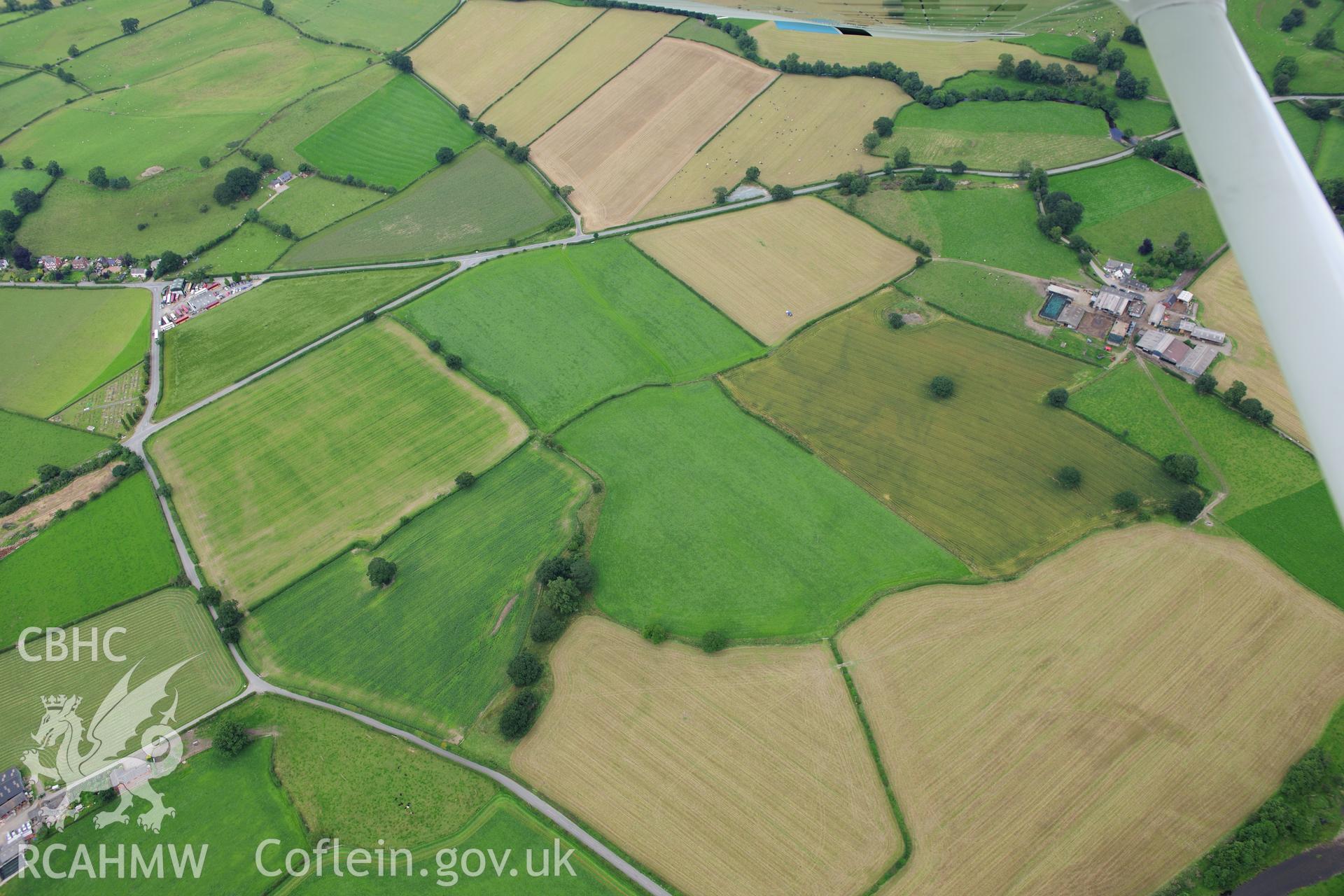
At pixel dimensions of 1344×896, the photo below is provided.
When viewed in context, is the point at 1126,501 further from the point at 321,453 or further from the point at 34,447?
the point at 34,447

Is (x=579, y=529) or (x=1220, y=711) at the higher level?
(x=579, y=529)

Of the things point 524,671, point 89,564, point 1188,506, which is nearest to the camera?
point 524,671

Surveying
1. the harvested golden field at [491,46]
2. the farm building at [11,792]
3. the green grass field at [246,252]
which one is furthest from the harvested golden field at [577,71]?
the farm building at [11,792]

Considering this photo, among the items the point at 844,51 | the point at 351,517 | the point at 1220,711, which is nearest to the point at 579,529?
the point at 351,517

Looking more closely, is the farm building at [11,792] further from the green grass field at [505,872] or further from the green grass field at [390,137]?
the green grass field at [390,137]

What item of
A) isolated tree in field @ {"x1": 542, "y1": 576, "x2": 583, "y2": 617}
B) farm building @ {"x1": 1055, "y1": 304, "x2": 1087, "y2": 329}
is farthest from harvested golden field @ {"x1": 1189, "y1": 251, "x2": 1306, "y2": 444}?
isolated tree in field @ {"x1": 542, "y1": 576, "x2": 583, "y2": 617}

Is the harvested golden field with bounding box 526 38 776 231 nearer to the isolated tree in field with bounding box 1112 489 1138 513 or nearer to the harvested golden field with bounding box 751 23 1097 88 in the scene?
the harvested golden field with bounding box 751 23 1097 88

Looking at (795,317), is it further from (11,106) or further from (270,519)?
(11,106)

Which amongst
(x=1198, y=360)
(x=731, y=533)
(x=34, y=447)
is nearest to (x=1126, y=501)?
(x=1198, y=360)
